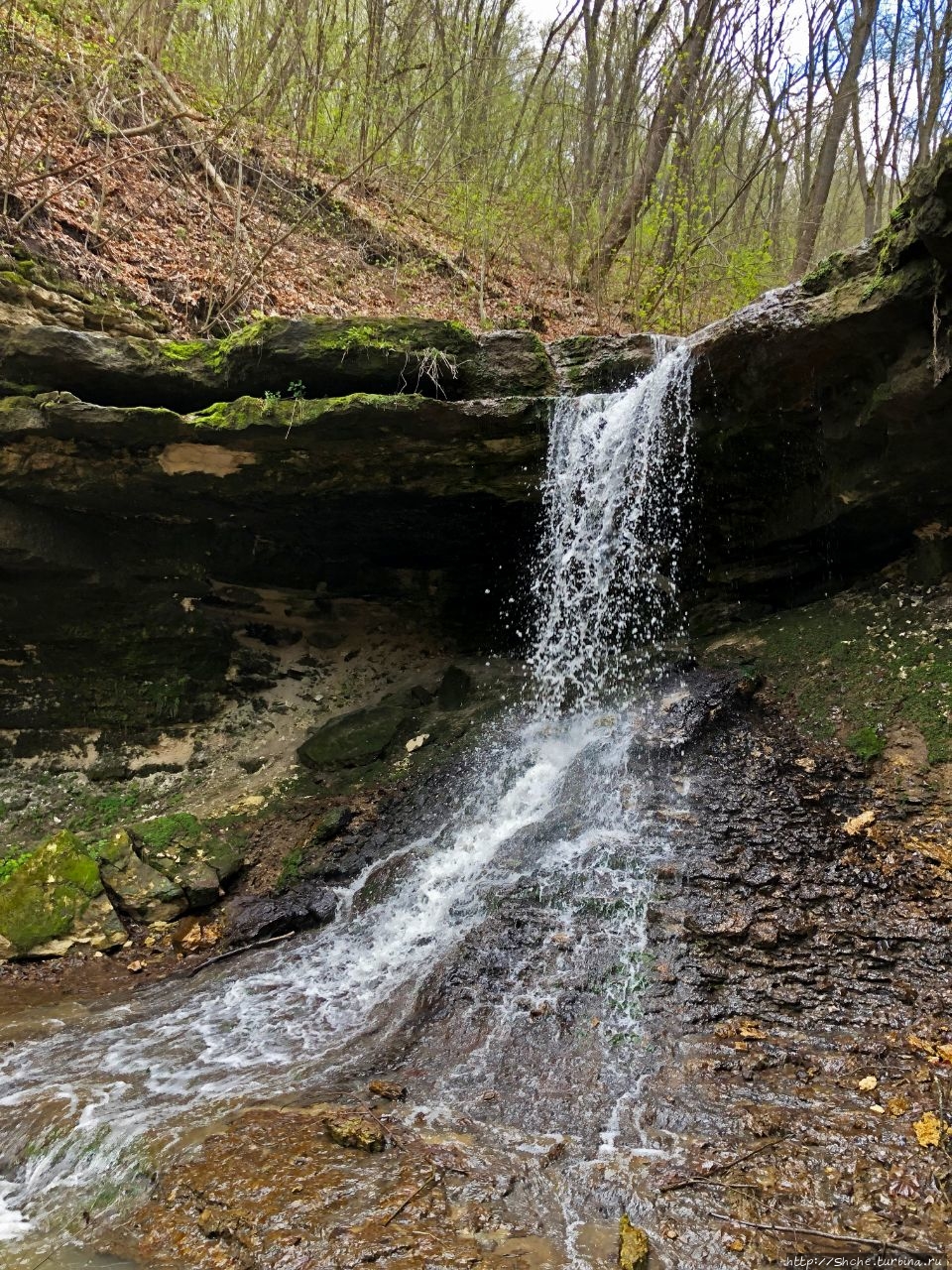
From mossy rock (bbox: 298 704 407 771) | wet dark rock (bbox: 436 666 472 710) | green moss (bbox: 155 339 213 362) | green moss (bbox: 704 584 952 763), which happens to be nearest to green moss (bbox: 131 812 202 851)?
mossy rock (bbox: 298 704 407 771)

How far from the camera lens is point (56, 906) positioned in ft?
17.5

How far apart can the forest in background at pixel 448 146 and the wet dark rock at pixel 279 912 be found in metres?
6.51

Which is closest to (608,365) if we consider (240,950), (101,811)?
(240,950)

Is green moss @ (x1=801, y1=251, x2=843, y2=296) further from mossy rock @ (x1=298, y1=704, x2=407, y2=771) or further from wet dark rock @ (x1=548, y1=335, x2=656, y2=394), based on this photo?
mossy rock @ (x1=298, y1=704, x2=407, y2=771)

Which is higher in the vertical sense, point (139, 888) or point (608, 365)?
point (608, 365)

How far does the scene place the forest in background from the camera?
8547 millimetres

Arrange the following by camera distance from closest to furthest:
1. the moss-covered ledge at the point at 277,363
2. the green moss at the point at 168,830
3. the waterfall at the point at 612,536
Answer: the moss-covered ledge at the point at 277,363 → the green moss at the point at 168,830 → the waterfall at the point at 612,536

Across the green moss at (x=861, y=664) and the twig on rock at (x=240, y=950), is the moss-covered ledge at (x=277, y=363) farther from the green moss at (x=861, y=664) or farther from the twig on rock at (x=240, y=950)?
the twig on rock at (x=240, y=950)

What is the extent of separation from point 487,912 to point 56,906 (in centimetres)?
332

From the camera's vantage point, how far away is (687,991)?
11.7 ft

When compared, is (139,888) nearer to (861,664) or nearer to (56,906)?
(56,906)

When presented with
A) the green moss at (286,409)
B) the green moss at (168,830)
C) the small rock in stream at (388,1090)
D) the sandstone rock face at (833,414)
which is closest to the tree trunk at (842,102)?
the sandstone rock face at (833,414)

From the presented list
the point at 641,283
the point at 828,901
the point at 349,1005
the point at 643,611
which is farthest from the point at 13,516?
the point at 641,283

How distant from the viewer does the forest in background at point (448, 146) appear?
855 cm
